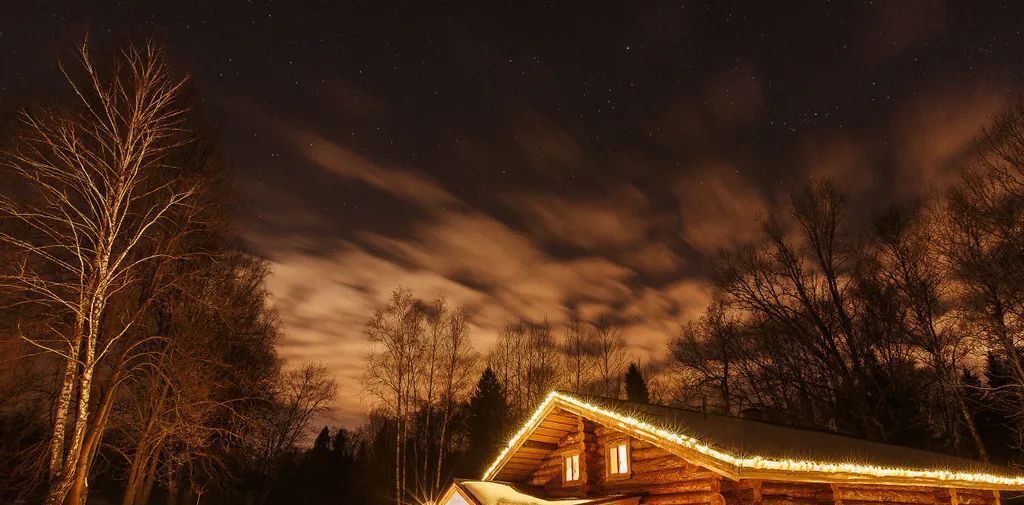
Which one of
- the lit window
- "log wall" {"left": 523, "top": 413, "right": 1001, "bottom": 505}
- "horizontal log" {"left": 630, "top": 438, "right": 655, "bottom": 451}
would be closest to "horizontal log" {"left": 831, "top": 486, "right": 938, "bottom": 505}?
"log wall" {"left": 523, "top": 413, "right": 1001, "bottom": 505}

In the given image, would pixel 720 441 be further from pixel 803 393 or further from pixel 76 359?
pixel 803 393

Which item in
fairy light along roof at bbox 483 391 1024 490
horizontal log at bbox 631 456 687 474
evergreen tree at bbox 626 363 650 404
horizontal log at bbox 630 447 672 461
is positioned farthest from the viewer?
evergreen tree at bbox 626 363 650 404

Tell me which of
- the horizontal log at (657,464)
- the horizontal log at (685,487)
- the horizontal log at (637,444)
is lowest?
the horizontal log at (685,487)

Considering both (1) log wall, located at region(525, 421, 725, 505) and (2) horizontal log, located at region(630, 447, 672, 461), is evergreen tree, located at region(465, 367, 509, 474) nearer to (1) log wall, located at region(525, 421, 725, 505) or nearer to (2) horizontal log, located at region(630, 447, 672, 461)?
(1) log wall, located at region(525, 421, 725, 505)

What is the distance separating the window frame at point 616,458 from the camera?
12.1m

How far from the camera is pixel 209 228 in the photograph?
16.6 meters

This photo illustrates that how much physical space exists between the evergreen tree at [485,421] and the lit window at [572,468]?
82.5 feet

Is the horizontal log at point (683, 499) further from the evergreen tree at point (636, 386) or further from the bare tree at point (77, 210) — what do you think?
the evergreen tree at point (636, 386)

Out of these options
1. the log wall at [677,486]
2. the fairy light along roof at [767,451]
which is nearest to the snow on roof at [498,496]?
the log wall at [677,486]

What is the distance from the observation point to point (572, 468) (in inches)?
539

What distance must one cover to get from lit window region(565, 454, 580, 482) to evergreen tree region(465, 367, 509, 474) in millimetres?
25153

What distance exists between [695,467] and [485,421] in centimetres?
3527

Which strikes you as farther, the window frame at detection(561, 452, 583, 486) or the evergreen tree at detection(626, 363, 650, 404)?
the evergreen tree at detection(626, 363, 650, 404)

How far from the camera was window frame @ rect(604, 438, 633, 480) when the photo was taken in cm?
1211
